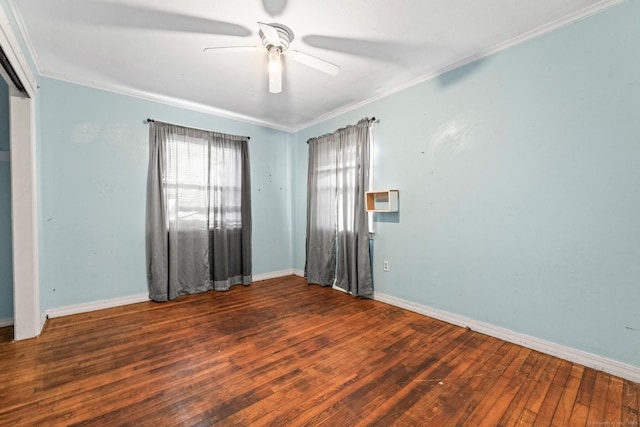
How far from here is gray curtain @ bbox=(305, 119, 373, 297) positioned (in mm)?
3518

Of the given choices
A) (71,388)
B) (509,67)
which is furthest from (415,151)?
(71,388)

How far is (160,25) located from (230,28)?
552 millimetres

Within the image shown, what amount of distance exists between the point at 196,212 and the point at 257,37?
7.99 feet

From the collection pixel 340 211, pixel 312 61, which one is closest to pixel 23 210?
pixel 312 61

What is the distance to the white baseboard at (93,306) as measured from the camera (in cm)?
291

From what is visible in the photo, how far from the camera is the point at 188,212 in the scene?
147 inches

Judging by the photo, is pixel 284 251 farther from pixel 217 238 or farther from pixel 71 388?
pixel 71 388

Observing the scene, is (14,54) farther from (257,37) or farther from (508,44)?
(508,44)

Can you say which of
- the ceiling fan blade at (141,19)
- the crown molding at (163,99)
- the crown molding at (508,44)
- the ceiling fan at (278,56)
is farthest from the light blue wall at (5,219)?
the crown molding at (508,44)

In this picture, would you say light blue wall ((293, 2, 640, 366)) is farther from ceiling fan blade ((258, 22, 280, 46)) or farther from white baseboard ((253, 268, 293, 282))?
white baseboard ((253, 268, 293, 282))

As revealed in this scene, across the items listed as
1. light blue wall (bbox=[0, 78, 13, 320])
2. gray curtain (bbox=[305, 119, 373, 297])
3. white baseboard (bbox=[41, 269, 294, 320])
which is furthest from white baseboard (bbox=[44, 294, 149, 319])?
gray curtain (bbox=[305, 119, 373, 297])

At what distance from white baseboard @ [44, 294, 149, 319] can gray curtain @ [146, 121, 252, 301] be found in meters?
0.19

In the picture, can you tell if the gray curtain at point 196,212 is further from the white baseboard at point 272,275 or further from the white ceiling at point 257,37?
the white ceiling at point 257,37

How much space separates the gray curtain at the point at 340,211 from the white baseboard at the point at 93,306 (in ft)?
7.67
